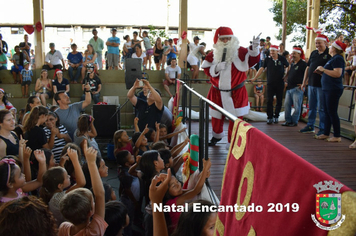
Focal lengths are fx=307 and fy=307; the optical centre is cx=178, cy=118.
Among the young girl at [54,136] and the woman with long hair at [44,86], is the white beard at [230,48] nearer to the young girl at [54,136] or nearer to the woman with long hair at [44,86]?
the young girl at [54,136]

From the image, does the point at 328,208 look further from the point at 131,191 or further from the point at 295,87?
the point at 295,87

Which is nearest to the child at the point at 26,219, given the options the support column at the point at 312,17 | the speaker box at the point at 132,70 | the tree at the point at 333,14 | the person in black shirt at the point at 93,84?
the speaker box at the point at 132,70

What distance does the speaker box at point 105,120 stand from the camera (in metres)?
7.12

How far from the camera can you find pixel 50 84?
8.75 meters

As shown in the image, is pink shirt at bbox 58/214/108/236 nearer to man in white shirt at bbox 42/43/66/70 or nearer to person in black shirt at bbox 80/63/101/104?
person in black shirt at bbox 80/63/101/104

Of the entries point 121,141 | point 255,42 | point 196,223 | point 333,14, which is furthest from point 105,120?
point 333,14

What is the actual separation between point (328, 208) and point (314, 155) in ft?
Answer: 11.8

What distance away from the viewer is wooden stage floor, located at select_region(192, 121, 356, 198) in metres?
3.28

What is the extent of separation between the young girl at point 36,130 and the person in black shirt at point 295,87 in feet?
14.4

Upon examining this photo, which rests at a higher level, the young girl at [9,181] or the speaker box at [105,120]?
the young girl at [9,181]

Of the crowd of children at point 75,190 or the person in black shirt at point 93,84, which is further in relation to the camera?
the person in black shirt at point 93,84

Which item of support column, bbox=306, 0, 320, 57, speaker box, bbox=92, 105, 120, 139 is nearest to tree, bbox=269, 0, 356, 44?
support column, bbox=306, 0, 320, 57

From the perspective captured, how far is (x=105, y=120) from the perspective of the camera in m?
7.15

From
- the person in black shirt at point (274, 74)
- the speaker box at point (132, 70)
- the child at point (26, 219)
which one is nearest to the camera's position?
the child at point (26, 219)
